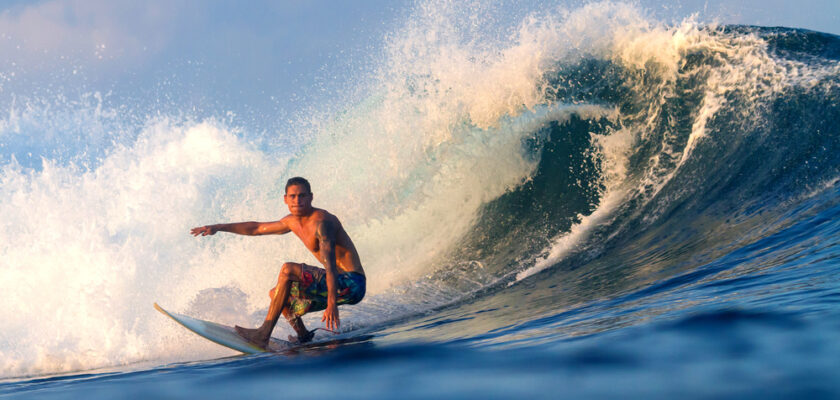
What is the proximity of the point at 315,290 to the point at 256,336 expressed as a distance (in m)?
0.54

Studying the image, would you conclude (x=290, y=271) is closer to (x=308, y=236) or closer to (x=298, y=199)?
(x=308, y=236)

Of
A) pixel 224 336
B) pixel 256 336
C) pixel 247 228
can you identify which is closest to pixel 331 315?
pixel 256 336

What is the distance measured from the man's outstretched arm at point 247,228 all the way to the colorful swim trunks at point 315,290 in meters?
0.55

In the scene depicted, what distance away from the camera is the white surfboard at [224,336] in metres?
4.30

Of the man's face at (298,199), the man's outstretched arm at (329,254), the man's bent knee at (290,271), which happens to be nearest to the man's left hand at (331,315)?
the man's outstretched arm at (329,254)

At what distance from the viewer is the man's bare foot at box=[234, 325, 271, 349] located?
14.4 feet

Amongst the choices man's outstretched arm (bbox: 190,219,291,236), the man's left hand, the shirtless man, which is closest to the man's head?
the shirtless man

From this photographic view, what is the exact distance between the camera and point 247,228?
509cm

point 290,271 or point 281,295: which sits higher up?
point 290,271

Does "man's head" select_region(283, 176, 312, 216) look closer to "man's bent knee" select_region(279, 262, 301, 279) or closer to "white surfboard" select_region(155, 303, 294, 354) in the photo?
"man's bent knee" select_region(279, 262, 301, 279)

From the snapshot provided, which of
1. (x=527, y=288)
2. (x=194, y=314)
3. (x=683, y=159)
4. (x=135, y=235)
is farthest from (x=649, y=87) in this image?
(x=135, y=235)

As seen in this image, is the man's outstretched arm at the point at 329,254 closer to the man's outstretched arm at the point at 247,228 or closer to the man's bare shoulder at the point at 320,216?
the man's bare shoulder at the point at 320,216

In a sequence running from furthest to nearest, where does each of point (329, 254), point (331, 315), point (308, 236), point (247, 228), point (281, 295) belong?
point (247, 228) → point (308, 236) → point (281, 295) → point (329, 254) → point (331, 315)

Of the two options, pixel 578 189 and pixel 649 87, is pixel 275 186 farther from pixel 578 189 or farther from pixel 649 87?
pixel 649 87
